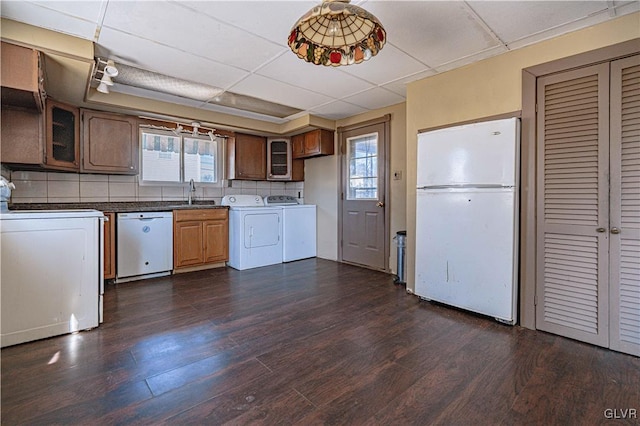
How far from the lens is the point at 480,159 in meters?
2.57

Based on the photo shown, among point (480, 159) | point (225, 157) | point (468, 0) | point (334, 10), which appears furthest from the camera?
point (225, 157)

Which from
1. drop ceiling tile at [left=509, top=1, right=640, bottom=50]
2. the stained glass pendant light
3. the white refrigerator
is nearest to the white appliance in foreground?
the stained glass pendant light

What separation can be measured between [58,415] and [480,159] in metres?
3.22

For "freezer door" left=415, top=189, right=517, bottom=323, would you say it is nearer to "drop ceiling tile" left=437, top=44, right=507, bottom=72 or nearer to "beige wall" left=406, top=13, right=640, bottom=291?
"beige wall" left=406, top=13, right=640, bottom=291

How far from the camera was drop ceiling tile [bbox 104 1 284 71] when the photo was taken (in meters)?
1.96

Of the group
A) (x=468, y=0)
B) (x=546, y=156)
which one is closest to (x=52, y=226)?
(x=468, y=0)

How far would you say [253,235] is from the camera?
14.6ft

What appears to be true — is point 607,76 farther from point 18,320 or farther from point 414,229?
point 18,320

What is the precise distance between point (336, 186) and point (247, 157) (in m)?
1.58

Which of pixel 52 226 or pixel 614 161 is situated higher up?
pixel 614 161

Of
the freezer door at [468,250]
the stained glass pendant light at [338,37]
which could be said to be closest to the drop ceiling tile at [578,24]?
the freezer door at [468,250]

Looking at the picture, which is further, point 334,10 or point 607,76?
point 607,76

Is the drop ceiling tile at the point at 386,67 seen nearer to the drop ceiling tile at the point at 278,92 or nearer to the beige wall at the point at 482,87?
the beige wall at the point at 482,87

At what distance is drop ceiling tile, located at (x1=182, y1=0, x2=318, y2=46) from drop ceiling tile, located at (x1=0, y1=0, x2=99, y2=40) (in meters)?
0.75
